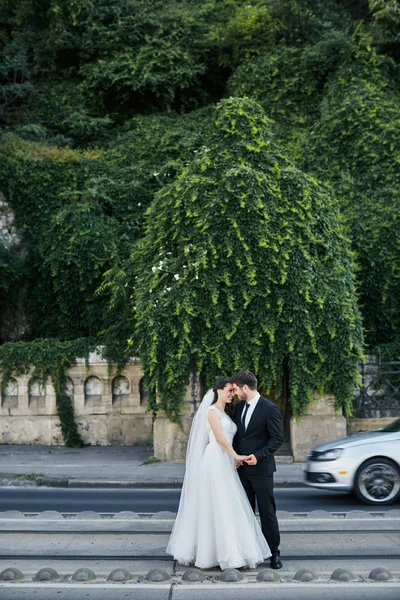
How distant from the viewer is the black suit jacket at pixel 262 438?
7773mm

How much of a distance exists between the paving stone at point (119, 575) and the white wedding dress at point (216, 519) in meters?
0.55

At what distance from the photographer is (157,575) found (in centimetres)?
741

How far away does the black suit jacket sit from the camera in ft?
25.5

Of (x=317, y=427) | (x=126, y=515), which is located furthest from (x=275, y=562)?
(x=317, y=427)

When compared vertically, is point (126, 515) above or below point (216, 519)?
below

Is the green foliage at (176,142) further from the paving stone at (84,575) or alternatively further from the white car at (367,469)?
the paving stone at (84,575)

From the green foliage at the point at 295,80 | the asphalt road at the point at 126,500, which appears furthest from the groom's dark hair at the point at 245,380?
the green foliage at the point at 295,80

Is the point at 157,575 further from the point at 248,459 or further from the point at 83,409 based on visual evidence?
the point at 83,409

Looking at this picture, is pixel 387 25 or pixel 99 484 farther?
pixel 387 25

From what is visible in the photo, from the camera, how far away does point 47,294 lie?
23266 mm

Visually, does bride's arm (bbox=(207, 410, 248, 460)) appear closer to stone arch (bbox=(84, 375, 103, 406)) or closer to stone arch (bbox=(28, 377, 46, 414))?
stone arch (bbox=(84, 375, 103, 406))

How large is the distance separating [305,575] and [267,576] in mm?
327

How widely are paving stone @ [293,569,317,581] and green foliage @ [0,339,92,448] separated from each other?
12.0 metres

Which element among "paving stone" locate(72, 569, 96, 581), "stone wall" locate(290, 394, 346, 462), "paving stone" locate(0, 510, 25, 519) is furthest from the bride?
"stone wall" locate(290, 394, 346, 462)
